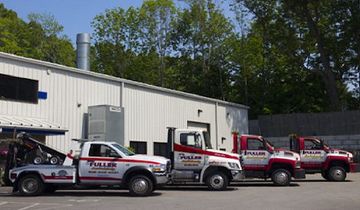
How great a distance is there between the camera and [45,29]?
199 feet

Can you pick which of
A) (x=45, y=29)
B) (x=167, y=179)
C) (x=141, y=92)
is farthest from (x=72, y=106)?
(x=45, y=29)

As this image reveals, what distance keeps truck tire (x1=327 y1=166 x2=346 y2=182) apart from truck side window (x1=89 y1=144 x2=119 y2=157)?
12.1m

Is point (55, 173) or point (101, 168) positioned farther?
point (101, 168)

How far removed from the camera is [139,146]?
29484 millimetres

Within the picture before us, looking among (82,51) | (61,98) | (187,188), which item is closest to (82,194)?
(187,188)

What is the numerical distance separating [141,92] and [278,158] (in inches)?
386

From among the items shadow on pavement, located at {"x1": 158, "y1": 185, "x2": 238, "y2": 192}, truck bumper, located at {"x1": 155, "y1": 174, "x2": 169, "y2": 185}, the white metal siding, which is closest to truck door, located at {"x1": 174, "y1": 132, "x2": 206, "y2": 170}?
shadow on pavement, located at {"x1": 158, "y1": 185, "x2": 238, "y2": 192}

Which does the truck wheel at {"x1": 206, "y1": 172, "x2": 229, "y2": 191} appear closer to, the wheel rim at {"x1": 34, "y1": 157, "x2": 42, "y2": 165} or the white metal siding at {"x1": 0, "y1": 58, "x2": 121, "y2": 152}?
the wheel rim at {"x1": 34, "y1": 157, "x2": 42, "y2": 165}

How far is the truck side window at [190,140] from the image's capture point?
21141 millimetres

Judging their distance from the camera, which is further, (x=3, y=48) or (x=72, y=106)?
(x=3, y=48)

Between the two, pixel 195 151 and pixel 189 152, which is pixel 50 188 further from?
pixel 195 151

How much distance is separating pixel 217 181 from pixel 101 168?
4951mm

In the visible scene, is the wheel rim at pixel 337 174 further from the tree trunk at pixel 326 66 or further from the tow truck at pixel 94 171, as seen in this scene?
the tree trunk at pixel 326 66

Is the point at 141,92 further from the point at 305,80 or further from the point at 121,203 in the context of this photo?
the point at 305,80
